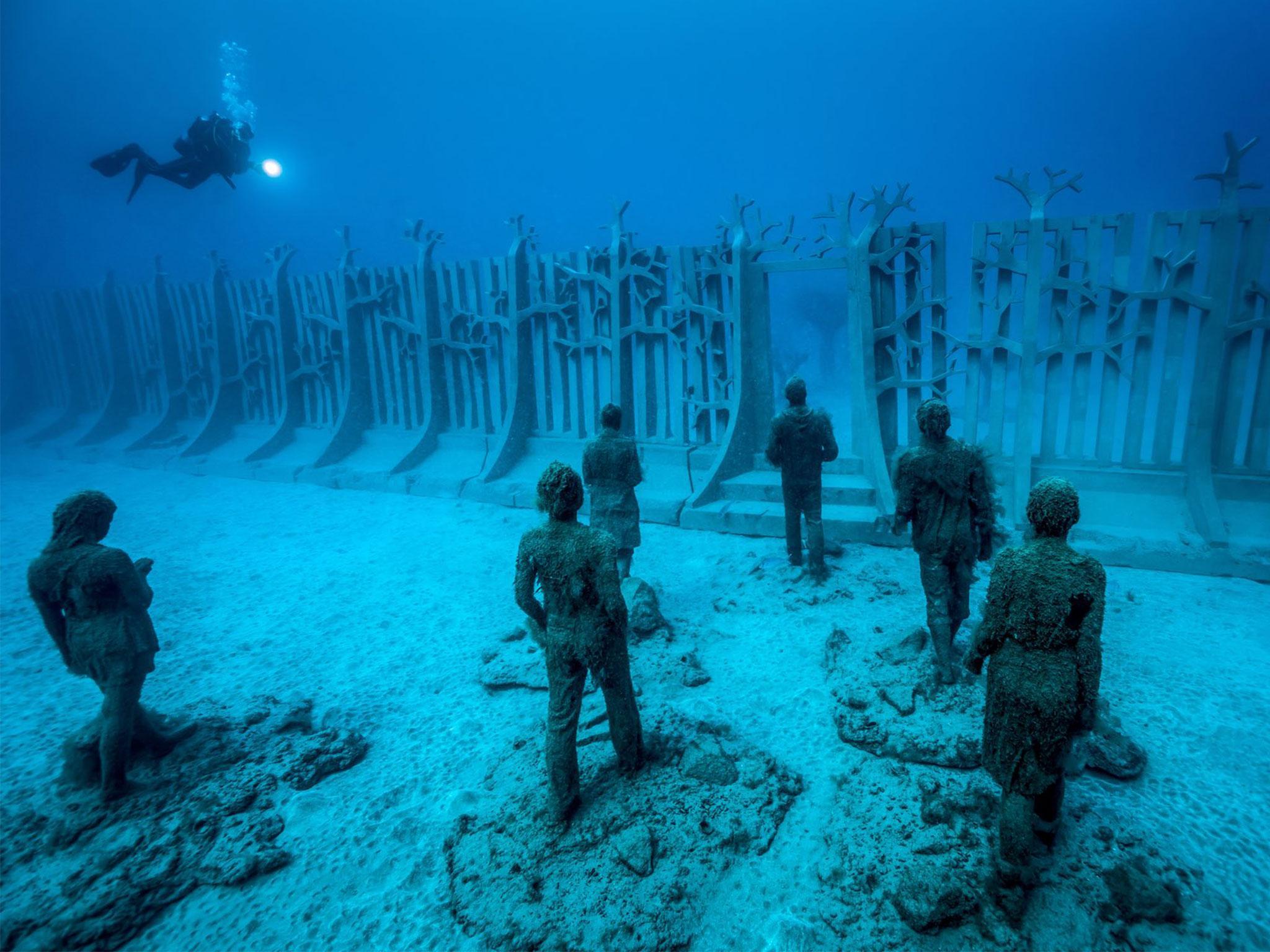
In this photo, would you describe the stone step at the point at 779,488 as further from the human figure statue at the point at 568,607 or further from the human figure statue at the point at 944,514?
the human figure statue at the point at 568,607

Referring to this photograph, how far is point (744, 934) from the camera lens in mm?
2760

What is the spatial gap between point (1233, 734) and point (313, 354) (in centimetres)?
1468

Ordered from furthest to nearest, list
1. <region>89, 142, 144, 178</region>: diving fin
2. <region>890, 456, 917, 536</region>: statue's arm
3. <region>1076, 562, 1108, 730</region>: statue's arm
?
<region>89, 142, 144, 178</region>: diving fin → <region>890, 456, 917, 536</region>: statue's arm → <region>1076, 562, 1108, 730</region>: statue's arm

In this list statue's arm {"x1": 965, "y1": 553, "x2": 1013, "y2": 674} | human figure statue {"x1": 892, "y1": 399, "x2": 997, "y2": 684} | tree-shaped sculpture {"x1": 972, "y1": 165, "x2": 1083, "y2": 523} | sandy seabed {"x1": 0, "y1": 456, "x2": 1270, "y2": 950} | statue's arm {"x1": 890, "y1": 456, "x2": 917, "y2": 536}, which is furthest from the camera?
tree-shaped sculpture {"x1": 972, "y1": 165, "x2": 1083, "y2": 523}

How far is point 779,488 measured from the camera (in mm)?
8312

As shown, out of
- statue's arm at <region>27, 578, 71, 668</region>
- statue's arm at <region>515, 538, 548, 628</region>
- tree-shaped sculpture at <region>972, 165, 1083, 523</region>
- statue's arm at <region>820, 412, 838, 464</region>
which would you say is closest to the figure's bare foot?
statue's arm at <region>27, 578, 71, 668</region>

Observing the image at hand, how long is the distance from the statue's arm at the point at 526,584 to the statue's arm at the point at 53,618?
2.82 metres

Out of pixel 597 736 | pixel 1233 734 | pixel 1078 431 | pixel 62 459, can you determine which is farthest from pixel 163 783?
pixel 62 459

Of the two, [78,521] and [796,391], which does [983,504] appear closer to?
[796,391]

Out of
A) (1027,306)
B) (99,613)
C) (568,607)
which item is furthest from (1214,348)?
(99,613)

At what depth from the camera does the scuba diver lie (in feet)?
48.3

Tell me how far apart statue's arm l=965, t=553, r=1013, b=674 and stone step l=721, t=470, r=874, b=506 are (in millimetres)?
5011

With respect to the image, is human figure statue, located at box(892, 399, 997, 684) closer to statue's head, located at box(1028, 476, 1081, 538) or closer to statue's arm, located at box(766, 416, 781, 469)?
statue's head, located at box(1028, 476, 1081, 538)

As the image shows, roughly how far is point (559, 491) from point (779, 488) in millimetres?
5461
